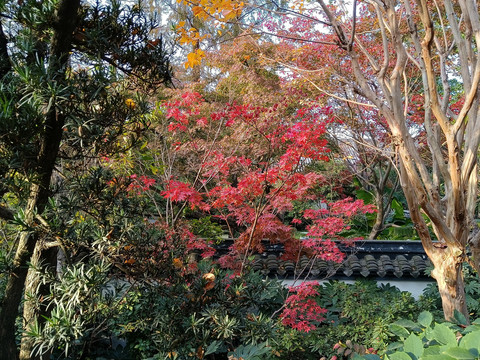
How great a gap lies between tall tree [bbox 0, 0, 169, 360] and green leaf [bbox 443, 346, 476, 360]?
5.71ft

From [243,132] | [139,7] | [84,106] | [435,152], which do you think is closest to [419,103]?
[243,132]

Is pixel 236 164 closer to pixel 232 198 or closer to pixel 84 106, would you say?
pixel 232 198

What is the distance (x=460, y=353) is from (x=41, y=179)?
2090mm

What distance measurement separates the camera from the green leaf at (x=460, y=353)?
1.26 m

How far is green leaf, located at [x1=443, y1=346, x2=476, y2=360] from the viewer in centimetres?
126

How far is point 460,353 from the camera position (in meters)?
1.27

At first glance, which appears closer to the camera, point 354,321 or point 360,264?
point 354,321

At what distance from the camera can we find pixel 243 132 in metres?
6.23

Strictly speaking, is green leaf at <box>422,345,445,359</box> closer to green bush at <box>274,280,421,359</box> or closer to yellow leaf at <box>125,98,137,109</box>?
yellow leaf at <box>125,98,137,109</box>

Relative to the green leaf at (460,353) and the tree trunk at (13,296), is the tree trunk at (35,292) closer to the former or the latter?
the tree trunk at (13,296)

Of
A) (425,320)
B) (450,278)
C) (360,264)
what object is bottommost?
(360,264)

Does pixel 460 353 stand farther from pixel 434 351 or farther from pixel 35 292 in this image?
pixel 35 292

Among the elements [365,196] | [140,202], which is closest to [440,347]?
[140,202]

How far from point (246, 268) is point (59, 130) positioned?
313 cm
